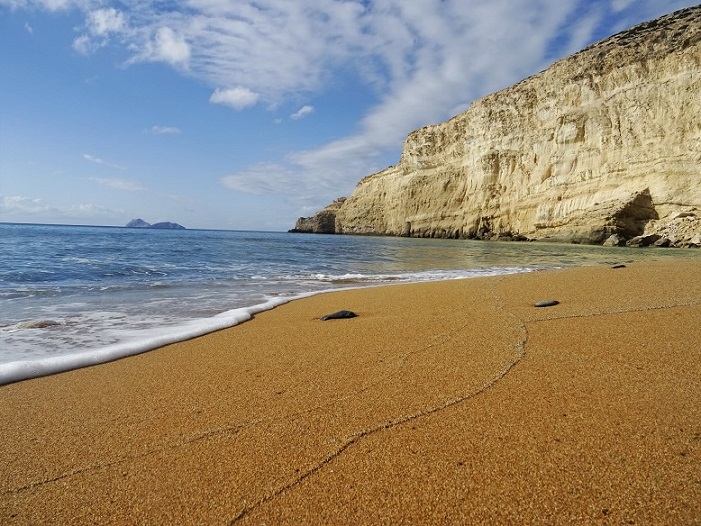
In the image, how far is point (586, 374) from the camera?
8.45 feet

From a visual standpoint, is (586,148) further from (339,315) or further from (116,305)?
(116,305)

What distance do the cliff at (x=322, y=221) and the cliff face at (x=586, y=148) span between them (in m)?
34.2

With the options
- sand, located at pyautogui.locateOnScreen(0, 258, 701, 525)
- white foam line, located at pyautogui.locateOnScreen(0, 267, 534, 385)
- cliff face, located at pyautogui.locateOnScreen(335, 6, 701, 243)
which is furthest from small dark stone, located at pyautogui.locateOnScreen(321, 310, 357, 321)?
cliff face, located at pyautogui.locateOnScreen(335, 6, 701, 243)

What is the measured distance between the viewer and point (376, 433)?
6.38 ft

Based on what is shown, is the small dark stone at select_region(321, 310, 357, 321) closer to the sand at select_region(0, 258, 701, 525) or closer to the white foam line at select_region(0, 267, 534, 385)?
the white foam line at select_region(0, 267, 534, 385)

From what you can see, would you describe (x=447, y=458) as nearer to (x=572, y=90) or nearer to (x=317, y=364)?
(x=317, y=364)

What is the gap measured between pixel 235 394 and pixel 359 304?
3747 millimetres

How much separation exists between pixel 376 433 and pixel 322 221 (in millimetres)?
81387

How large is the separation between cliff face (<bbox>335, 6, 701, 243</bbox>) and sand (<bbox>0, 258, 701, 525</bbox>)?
1233 inches

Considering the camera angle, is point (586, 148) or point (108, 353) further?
point (586, 148)

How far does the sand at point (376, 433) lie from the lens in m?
1.48

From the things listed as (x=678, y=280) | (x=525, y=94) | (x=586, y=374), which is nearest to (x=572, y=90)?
(x=525, y=94)

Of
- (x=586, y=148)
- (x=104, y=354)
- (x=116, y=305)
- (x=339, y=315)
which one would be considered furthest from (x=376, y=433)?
(x=586, y=148)

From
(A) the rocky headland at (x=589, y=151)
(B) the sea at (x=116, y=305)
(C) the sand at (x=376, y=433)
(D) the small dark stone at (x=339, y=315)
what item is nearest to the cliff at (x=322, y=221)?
(A) the rocky headland at (x=589, y=151)
